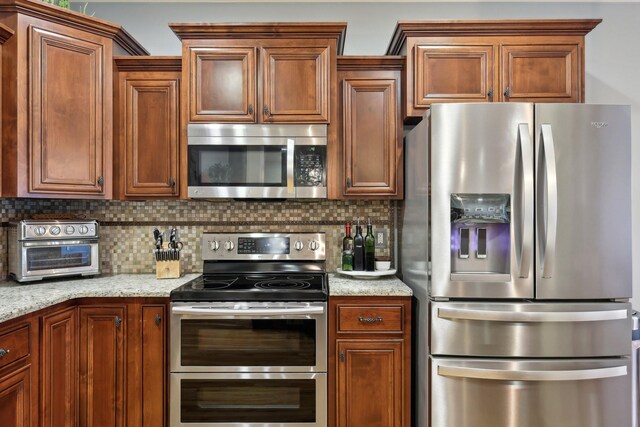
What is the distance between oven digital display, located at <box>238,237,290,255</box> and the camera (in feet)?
8.41

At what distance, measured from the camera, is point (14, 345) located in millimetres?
1628

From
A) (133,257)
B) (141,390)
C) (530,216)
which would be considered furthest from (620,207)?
(133,257)

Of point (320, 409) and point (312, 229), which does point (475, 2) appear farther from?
point (320, 409)

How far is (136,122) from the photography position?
7.80 feet

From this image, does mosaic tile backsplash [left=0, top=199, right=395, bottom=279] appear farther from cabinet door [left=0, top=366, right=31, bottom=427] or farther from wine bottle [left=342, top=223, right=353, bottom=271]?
cabinet door [left=0, top=366, right=31, bottom=427]

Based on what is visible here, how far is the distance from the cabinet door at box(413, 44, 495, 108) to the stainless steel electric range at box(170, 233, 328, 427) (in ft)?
4.47

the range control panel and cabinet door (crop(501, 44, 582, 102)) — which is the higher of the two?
cabinet door (crop(501, 44, 582, 102))

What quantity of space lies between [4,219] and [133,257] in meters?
0.75

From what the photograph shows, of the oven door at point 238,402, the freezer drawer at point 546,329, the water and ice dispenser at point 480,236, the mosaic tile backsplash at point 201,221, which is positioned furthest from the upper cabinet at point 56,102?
the freezer drawer at point 546,329

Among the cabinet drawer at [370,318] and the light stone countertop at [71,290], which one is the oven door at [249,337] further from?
the light stone countertop at [71,290]

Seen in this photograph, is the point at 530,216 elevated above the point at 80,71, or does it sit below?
below

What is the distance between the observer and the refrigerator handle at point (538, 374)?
1.77m

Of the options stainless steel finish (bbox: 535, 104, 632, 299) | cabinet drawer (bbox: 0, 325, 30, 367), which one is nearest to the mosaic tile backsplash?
cabinet drawer (bbox: 0, 325, 30, 367)

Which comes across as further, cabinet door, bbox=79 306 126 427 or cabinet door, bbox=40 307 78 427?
cabinet door, bbox=79 306 126 427
